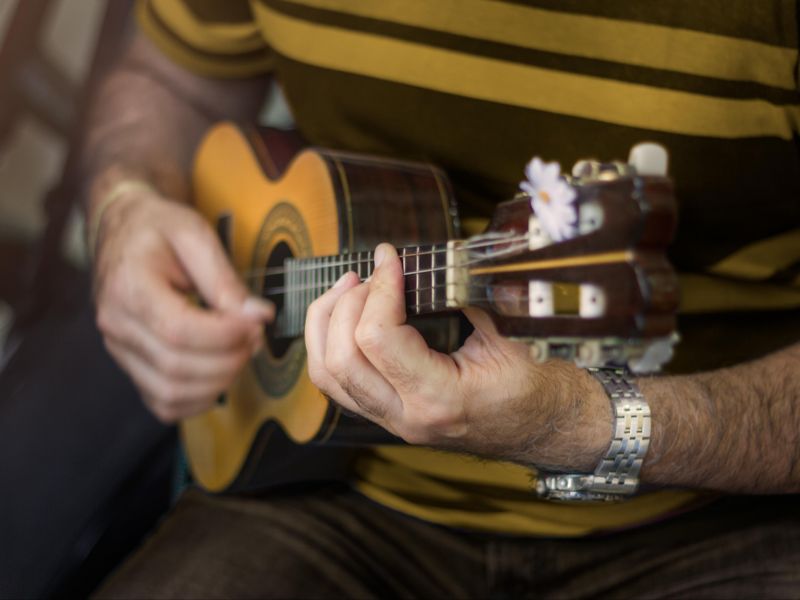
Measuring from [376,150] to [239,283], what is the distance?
216 millimetres

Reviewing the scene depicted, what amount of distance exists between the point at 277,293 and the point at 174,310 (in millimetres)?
115

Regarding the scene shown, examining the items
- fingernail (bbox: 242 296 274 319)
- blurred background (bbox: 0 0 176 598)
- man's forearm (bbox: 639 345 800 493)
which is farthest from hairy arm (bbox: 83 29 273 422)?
man's forearm (bbox: 639 345 800 493)

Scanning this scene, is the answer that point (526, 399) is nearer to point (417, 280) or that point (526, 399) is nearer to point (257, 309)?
point (417, 280)

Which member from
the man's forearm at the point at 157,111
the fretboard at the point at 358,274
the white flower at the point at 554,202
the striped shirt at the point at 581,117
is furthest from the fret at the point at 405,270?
the man's forearm at the point at 157,111

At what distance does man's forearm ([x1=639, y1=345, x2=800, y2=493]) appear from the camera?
2.17 ft

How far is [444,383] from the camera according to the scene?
1.83 feet

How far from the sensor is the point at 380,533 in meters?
0.92

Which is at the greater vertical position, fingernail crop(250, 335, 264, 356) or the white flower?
the white flower

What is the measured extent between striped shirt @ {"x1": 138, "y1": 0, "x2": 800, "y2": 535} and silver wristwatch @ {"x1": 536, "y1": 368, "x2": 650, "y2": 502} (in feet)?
0.30

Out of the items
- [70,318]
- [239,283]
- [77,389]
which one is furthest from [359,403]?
[70,318]

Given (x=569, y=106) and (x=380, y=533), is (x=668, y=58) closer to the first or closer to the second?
(x=569, y=106)

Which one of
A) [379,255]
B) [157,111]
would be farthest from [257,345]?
[157,111]

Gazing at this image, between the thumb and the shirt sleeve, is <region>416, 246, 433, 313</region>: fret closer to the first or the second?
the thumb

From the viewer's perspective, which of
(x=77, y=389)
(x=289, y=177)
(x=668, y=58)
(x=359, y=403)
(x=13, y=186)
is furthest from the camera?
(x=13, y=186)
